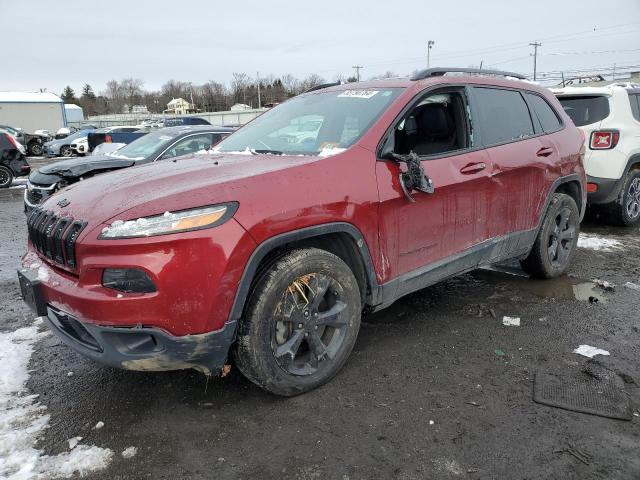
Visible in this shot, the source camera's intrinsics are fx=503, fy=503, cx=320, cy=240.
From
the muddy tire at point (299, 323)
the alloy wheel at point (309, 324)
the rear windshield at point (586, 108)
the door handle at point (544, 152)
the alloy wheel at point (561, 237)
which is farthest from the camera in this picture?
the rear windshield at point (586, 108)

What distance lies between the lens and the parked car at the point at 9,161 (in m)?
13.8

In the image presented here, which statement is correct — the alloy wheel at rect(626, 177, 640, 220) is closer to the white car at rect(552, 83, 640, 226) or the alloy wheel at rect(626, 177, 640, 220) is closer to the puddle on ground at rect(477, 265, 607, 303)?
the white car at rect(552, 83, 640, 226)

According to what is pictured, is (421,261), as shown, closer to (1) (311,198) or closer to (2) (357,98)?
(1) (311,198)

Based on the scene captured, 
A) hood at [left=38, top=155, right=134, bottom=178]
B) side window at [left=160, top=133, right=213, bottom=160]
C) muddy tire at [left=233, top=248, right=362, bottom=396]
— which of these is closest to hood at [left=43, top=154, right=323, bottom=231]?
muddy tire at [left=233, top=248, right=362, bottom=396]

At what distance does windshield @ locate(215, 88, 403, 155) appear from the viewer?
3250 millimetres

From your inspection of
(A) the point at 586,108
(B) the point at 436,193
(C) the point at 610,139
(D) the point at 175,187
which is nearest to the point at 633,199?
(C) the point at 610,139

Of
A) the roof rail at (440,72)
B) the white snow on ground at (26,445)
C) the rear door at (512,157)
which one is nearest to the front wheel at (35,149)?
the white snow on ground at (26,445)

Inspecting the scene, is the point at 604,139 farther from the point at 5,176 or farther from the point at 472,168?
the point at 5,176

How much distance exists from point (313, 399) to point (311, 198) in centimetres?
115

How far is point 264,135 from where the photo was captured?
380cm

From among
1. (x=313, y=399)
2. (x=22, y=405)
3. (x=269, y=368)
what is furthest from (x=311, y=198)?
(x=22, y=405)

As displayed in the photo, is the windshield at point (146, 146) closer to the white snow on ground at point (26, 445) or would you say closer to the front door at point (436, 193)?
the white snow on ground at point (26, 445)

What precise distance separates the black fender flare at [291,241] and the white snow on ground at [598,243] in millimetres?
Answer: 4279

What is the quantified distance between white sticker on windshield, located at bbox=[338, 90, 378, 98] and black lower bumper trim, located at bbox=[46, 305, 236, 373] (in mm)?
1944
